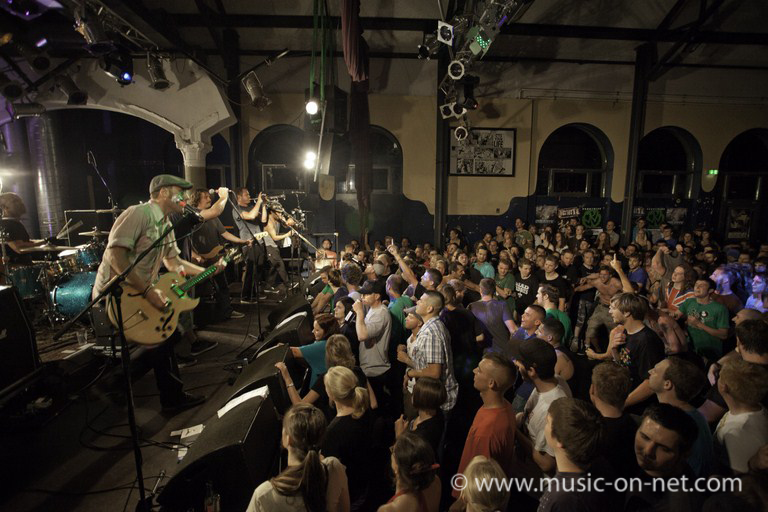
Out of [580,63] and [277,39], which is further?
[580,63]

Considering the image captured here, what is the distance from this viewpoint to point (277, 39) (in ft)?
30.4

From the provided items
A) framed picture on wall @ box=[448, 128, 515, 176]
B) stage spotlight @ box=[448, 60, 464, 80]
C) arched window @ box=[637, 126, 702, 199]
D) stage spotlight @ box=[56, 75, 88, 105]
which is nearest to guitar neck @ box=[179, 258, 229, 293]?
stage spotlight @ box=[448, 60, 464, 80]

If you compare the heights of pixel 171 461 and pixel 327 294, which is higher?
pixel 327 294

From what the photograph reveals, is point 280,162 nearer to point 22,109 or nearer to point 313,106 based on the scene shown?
point 313,106

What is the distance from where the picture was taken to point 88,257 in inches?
244

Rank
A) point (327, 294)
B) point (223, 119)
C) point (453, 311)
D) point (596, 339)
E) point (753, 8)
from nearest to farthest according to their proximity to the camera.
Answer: point (453, 311) → point (596, 339) → point (327, 294) → point (223, 119) → point (753, 8)

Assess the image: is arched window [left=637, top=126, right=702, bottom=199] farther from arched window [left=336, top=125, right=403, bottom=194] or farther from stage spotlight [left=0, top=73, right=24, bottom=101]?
stage spotlight [left=0, top=73, right=24, bottom=101]

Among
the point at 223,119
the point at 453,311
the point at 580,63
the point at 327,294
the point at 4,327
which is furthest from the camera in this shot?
the point at 580,63

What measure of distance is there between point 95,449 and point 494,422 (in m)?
3.26

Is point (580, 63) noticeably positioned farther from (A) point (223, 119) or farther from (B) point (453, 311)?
(B) point (453, 311)

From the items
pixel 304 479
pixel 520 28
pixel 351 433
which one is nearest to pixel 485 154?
pixel 520 28

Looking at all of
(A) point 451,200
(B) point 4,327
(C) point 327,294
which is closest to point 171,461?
(B) point 4,327

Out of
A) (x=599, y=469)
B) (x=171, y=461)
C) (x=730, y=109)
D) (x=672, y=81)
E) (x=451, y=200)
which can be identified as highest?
(x=672, y=81)

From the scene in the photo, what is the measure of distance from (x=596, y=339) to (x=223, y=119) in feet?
26.7
